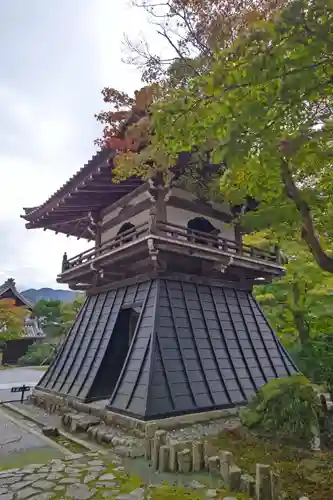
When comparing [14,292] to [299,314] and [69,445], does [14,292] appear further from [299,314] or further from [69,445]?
[69,445]

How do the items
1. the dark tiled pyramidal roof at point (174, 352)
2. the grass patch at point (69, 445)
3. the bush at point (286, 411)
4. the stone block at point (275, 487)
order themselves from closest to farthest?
the stone block at point (275, 487) < the bush at point (286, 411) < the grass patch at point (69, 445) < the dark tiled pyramidal roof at point (174, 352)

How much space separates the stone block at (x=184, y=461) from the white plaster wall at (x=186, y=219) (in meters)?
6.03

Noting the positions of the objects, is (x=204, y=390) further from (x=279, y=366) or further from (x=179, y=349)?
(x=279, y=366)

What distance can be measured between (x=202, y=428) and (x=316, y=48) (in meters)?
6.80

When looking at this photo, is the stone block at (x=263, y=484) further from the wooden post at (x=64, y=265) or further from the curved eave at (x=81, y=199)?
the wooden post at (x=64, y=265)

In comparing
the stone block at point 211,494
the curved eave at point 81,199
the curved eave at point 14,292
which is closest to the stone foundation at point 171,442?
the stone block at point 211,494

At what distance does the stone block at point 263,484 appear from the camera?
12.3 ft


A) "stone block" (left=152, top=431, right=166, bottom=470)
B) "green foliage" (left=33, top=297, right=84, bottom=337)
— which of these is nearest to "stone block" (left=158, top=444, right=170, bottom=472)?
"stone block" (left=152, top=431, right=166, bottom=470)

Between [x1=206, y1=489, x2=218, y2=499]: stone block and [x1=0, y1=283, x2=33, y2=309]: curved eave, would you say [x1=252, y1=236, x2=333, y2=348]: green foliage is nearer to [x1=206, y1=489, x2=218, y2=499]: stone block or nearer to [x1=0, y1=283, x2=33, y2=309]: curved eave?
[x1=206, y1=489, x2=218, y2=499]: stone block

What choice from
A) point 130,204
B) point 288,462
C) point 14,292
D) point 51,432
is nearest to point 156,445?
point 288,462

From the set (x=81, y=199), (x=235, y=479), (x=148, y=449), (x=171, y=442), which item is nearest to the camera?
(x=235, y=479)

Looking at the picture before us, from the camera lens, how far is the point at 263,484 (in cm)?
379

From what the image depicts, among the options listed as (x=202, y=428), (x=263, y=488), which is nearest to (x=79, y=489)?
(x=263, y=488)

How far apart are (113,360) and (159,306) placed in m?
2.60
